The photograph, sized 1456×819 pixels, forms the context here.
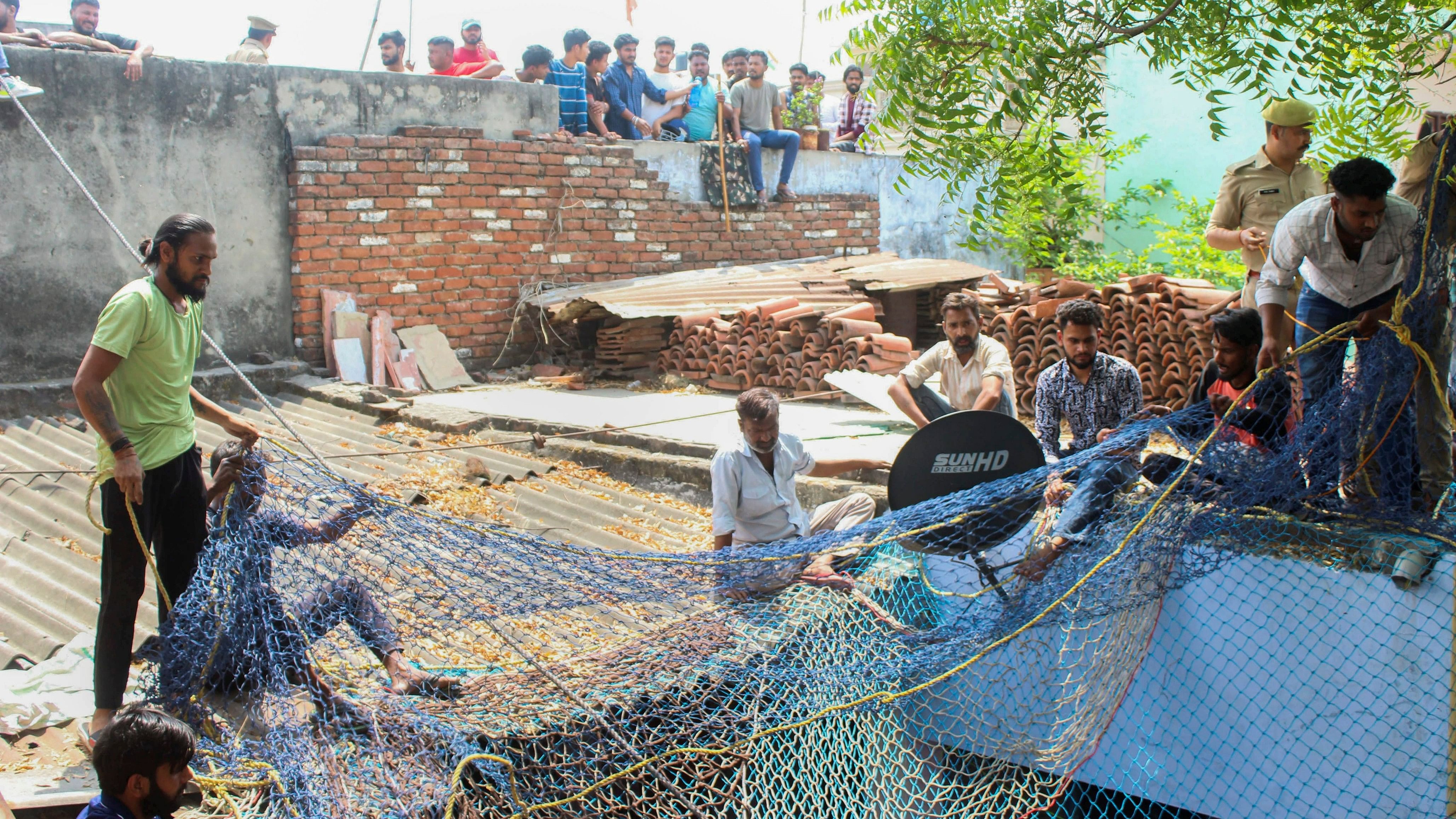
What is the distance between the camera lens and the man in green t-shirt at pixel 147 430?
11.8 ft

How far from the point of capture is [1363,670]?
3645 millimetres

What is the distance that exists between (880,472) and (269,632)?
3457 millimetres

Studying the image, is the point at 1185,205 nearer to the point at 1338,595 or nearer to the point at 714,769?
the point at 1338,595

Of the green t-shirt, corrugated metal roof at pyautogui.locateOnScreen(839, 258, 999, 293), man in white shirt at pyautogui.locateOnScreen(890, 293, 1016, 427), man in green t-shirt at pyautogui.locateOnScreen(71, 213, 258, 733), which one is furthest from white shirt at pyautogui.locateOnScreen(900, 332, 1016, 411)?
corrugated metal roof at pyautogui.locateOnScreen(839, 258, 999, 293)

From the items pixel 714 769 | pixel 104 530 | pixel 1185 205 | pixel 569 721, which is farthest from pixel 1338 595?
pixel 1185 205

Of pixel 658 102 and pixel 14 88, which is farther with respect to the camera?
pixel 658 102

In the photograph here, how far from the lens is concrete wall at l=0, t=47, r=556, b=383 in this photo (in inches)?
324

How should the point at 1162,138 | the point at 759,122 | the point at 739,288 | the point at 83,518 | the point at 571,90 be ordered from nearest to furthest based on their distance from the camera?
the point at 83,518
the point at 739,288
the point at 571,90
the point at 759,122
the point at 1162,138

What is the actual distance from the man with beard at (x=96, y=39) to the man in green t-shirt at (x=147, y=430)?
561 centimetres

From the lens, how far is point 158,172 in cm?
874

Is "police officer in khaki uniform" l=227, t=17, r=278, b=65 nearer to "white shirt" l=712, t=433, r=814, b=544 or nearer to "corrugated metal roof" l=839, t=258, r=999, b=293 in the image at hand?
"corrugated metal roof" l=839, t=258, r=999, b=293

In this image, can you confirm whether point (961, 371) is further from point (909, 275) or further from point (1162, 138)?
point (1162, 138)

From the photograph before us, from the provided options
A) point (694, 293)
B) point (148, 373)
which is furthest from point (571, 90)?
point (148, 373)

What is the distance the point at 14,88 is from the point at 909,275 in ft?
24.9
